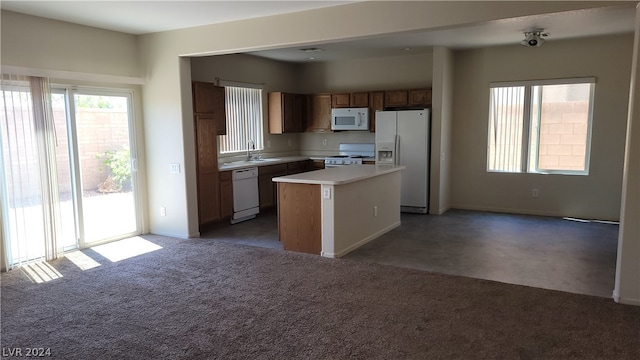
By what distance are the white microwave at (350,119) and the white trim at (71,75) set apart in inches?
141

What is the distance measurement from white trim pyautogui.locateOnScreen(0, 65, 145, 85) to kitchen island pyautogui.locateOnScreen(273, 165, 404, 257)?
2.43m

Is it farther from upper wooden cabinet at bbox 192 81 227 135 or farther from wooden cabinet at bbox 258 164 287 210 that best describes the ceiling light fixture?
upper wooden cabinet at bbox 192 81 227 135

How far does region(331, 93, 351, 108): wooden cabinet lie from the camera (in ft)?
26.9

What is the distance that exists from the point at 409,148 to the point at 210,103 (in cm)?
331

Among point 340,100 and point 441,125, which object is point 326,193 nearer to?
point 441,125

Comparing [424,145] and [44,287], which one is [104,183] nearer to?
[44,287]

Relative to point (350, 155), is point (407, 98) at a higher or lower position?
higher

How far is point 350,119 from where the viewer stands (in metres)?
8.09

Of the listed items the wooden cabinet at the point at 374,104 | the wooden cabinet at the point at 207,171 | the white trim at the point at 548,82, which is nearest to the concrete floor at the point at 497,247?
the wooden cabinet at the point at 207,171

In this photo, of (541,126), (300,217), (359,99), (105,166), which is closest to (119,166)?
(105,166)

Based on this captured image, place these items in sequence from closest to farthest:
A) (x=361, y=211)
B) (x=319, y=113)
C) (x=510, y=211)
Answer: (x=361, y=211) → (x=510, y=211) → (x=319, y=113)

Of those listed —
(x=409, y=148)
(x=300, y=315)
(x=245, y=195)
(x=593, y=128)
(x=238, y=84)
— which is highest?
(x=238, y=84)

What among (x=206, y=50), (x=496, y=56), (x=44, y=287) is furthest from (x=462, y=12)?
(x=44, y=287)

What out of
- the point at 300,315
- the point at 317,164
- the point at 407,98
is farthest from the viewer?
the point at 317,164
